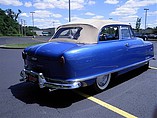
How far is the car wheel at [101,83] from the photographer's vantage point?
16.5 ft

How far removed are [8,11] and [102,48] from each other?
122 meters

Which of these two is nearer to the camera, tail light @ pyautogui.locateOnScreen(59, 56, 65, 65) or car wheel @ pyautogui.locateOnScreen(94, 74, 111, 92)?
tail light @ pyautogui.locateOnScreen(59, 56, 65, 65)

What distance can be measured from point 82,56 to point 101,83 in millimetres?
1249

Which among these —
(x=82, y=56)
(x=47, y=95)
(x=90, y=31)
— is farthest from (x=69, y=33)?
(x=47, y=95)

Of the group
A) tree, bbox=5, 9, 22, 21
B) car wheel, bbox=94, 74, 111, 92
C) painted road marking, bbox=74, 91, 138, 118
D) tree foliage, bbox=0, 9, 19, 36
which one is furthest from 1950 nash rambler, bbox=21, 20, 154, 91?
tree, bbox=5, 9, 22, 21

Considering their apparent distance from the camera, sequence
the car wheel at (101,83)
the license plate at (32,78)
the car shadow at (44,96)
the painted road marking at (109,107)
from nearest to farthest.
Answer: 1. the painted road marking at (109,107)
2. the car shadow at (44,96)
3. the license plate at (32,78)
4. the car wheel at (101,83)

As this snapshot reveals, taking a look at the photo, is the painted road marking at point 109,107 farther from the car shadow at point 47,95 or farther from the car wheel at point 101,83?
the car wheel at point 101,83

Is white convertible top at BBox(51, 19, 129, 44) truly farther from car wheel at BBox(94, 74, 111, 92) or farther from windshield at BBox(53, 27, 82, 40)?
car wheel at BBox(94, 74, 111, 92)

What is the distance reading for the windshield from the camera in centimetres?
535

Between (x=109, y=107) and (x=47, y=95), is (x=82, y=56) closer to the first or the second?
(x=109, y=107)

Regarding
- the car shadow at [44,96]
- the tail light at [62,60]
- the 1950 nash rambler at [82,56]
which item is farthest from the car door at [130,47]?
the tail light at [62,60]

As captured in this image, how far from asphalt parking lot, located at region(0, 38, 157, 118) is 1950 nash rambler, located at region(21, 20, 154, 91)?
0.39 m

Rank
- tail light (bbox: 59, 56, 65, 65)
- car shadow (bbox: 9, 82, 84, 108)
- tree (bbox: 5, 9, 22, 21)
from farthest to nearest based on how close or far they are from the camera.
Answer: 1. tree (bbox: 5, 9, 22, 21)
2. car shadow (bbox: 9, 82, 84, 108)
3. tail light (bbox: 59, 56, 65, 65)

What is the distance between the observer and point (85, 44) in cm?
494
